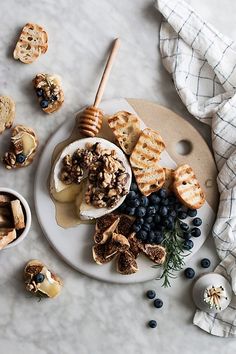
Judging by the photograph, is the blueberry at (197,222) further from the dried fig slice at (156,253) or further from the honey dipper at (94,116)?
the honey dipper at (94,116)

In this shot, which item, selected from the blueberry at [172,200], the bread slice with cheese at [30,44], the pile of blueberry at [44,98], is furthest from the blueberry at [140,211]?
the bread slice with cheese at [30,44]

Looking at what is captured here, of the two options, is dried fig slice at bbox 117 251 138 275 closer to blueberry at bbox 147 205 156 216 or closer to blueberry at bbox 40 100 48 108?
blueberry at bbox 147 205 156 216

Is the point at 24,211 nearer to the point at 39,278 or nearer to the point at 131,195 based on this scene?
the point at 39,278

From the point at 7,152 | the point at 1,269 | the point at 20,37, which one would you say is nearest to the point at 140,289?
the point at 1,269

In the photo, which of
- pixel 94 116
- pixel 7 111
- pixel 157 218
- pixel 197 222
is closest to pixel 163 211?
pixel 157 218

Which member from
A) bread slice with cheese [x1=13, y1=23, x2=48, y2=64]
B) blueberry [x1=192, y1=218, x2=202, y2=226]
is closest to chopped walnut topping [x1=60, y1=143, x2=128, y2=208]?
blueberry [x1=192, y1=218, x2=202, y2=226]

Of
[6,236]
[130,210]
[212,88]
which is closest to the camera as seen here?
[6,236]

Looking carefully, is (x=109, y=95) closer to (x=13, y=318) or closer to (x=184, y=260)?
(x=184, y=260)
